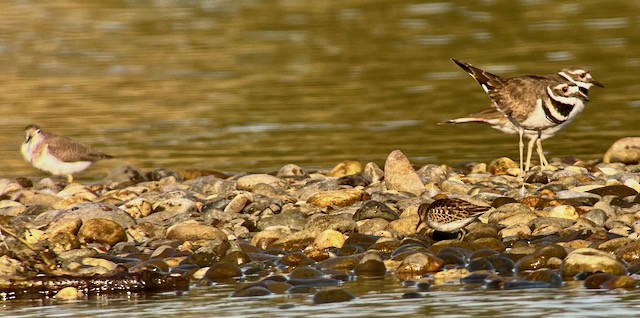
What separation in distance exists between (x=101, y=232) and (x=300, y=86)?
15.4 meters

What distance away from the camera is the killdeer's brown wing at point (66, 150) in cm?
1861

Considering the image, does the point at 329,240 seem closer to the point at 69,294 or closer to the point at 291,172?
the point at 69,294

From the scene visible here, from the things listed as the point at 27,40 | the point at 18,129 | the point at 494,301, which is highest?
the point at 27,40

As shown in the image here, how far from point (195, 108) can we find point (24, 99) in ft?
15.3

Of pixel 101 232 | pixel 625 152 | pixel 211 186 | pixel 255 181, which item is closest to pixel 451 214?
pixel 101 232

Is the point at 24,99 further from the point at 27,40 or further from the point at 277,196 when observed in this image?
the point at 277,196

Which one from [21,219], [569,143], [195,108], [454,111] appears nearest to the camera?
[21,219]

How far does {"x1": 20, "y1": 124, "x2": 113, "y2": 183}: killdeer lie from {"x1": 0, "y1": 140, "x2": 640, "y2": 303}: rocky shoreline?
1024 mm

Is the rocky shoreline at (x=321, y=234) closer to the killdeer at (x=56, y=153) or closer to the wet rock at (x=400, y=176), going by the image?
the wet rock at (x=400, y=176)

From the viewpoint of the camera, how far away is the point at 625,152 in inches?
711

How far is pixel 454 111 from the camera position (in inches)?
973

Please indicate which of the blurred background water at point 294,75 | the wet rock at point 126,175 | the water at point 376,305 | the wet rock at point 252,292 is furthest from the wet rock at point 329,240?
the blurred background water at point 294,75

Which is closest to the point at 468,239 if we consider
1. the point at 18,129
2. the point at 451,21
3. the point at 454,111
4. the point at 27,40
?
the point at 454,111

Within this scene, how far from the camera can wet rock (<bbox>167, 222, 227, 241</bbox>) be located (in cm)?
1379
